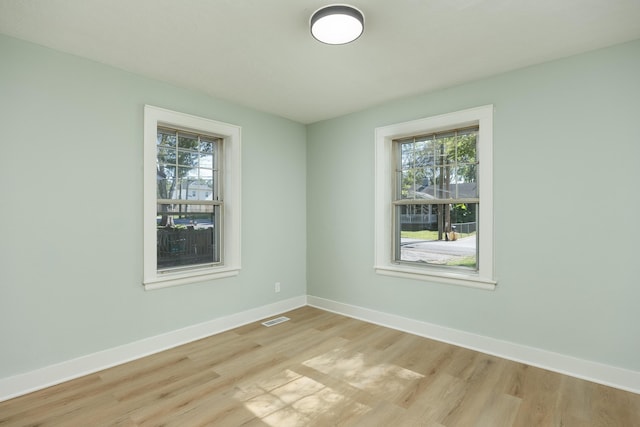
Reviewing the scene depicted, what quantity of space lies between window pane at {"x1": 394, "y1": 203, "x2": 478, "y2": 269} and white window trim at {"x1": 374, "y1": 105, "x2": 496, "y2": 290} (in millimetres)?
113

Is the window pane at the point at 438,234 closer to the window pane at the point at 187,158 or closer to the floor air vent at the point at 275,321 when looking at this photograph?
the floor air vent at the point at 275,321

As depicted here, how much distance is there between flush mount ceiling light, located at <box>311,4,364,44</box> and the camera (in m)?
2.01

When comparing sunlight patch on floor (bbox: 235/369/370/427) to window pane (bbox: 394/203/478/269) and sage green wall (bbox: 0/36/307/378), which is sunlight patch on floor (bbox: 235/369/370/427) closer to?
sage green wall (bbox: 0/36/307/378)

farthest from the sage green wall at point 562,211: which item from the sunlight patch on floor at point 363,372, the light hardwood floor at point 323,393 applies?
the sunlight patch on floor at point 363,372

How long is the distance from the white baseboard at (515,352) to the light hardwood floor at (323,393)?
0.09 m

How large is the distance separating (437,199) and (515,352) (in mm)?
1656

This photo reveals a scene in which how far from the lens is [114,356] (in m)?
2.82

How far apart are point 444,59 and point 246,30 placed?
5.49 ft

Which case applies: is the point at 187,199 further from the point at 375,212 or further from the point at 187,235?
the point at 375,212

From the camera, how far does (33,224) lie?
246 cm

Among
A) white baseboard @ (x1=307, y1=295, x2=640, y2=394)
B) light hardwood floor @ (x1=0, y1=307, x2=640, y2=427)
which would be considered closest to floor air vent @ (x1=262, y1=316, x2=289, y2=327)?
light hardwood floor @ (x1=0, y1=307, x2=640, y2=427)

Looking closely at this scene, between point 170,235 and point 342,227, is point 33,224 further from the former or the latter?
point 342,227

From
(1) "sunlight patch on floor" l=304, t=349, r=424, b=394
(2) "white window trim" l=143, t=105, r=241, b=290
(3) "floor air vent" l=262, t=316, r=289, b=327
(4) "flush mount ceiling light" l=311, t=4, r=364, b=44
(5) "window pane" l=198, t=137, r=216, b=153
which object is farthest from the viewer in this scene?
(3) "floor air vent" l=262, t=316, r=289, b=327

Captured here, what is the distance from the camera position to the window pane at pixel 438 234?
3.40m
